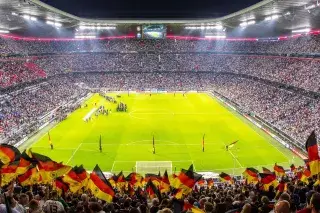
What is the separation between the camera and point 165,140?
45688mm

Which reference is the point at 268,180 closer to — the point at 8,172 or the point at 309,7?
the point at 8,172

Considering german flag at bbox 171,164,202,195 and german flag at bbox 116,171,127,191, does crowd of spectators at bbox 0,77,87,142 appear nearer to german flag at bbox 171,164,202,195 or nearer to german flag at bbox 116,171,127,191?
german flag at bbox 116,171,127,191

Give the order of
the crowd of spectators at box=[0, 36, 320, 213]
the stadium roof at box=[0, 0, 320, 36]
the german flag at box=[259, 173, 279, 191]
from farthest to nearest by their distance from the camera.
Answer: the stadium roof at box=[0, 0, 320, 36], the crowd of spectators at box=[0, 36, 320, 213], the german flag at box=[259, 173, 279, 191]

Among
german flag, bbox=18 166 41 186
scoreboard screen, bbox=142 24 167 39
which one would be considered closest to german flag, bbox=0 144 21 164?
german flag, bbox=18 166 41 186

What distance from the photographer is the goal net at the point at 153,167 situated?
1356 inches

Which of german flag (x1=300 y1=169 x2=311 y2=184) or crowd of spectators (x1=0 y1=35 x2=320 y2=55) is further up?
crowd of spectators (x1=0 y1=35 x2=320 y2=55)

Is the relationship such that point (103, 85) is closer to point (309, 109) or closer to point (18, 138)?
point (18, 138)

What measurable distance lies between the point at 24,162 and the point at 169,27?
98.3 meters

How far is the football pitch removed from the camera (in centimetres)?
3756

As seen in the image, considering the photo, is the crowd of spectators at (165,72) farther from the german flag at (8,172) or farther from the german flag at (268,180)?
the german flag at (8,172)

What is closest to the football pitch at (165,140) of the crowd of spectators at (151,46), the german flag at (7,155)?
the german flag at (7,155)

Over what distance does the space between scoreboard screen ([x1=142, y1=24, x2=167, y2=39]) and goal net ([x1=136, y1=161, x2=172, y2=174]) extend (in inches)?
3002

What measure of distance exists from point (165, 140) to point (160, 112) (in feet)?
61.3

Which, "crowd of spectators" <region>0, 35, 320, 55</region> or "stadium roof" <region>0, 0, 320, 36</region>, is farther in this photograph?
"crowd of spectators" <region>0, 35, 320, 55</region>
